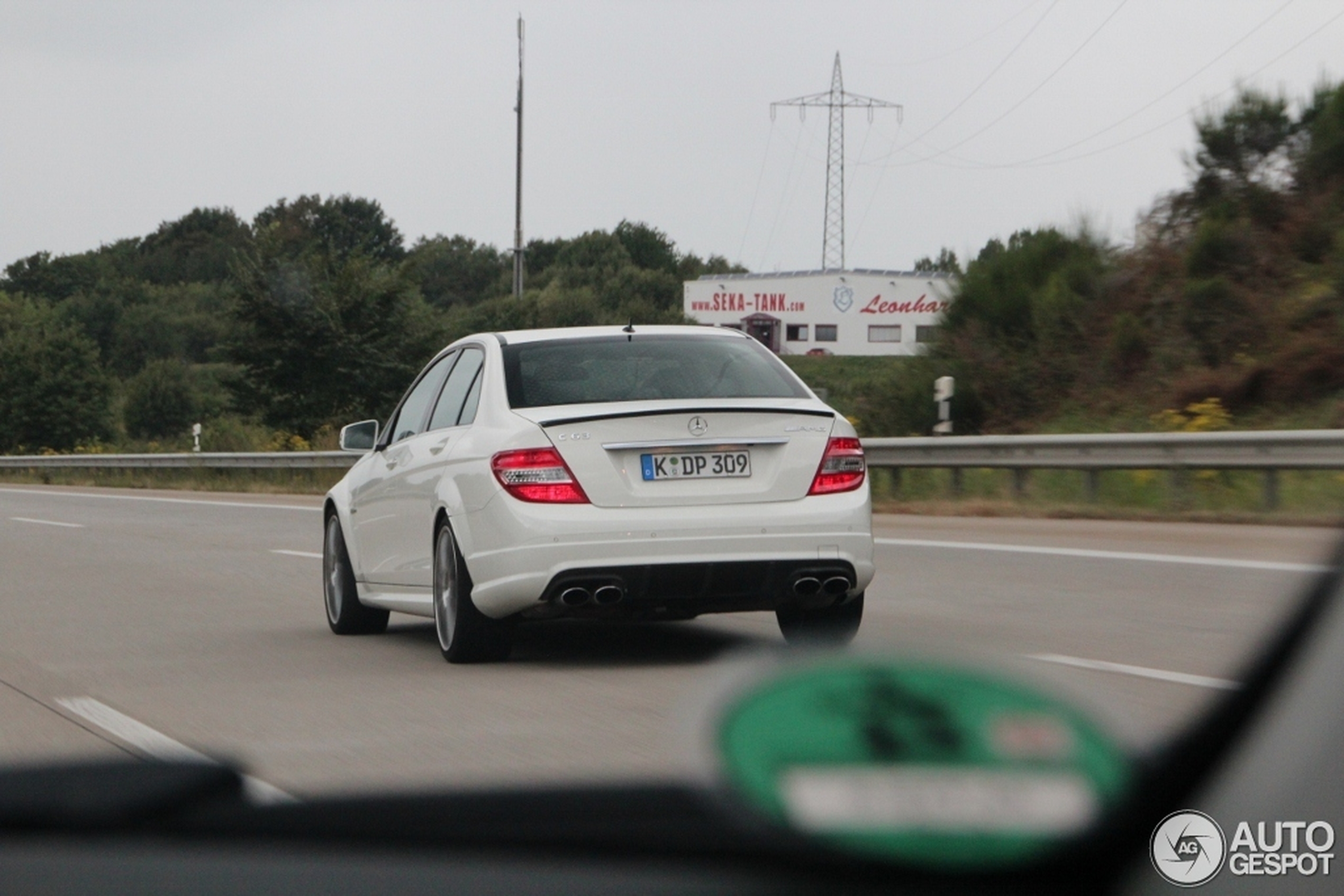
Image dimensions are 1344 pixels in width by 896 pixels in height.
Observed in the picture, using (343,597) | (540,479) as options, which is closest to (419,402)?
(343,597)

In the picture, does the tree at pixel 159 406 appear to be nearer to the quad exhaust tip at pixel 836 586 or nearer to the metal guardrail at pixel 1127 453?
the metal guardrail at pixel 1127 453

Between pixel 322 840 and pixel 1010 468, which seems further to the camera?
pixel 1010 468

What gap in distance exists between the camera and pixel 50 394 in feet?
266

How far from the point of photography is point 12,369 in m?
81.0

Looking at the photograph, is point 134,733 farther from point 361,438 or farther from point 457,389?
point 361,438

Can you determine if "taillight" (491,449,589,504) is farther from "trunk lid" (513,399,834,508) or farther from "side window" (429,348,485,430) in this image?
"side window" (429,348,485,430)

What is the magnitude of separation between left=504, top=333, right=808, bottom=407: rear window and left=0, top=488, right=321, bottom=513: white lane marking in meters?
15.2

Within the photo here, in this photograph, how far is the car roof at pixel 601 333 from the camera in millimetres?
8672

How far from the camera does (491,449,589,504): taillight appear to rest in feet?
25.3

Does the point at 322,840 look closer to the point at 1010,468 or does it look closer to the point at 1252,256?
the point at 1010,468

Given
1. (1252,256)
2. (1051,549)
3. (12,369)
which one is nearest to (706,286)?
(12,369)

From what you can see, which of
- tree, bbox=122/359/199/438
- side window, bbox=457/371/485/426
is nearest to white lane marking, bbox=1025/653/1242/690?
side window, bbox=457/371/485/426

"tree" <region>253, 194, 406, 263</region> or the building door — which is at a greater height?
"tree" <region>253, 194, 406, 263</region>

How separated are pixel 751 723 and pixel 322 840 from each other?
0.50m
